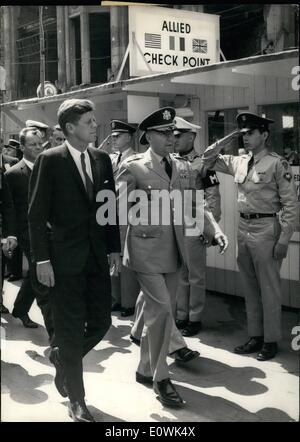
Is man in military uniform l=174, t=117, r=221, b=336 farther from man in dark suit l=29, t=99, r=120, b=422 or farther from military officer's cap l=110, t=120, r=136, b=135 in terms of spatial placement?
man in dark suit l=29, t=99, r=120, b=422

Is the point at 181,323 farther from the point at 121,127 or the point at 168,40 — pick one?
the point at 168,40

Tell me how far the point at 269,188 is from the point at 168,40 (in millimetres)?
2602

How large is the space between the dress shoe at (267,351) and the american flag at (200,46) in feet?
12.0

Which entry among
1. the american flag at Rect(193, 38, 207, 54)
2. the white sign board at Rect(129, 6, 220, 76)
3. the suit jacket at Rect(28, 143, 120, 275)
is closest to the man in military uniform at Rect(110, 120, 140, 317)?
the white sign board at Rect(129, 6, 220, 76)

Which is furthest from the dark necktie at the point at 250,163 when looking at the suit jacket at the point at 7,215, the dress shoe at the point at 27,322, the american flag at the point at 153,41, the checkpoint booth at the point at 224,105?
the dress shoe at the point at 27,322

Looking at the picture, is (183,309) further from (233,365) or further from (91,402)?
(91,402)

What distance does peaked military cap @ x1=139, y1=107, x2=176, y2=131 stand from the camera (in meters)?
4.19

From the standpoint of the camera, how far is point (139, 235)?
428 centimetres

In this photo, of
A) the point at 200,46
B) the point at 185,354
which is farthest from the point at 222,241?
the point at 200,46

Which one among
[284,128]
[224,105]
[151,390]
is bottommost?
[151,390]

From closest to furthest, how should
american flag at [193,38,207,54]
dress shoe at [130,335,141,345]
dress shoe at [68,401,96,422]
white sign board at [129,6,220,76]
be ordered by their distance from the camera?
dress shoe at [68,401,96,422], dress shoe at [130,335,141,345], white sign board at [129,6,220,76], american flag at [193,38,207,54]

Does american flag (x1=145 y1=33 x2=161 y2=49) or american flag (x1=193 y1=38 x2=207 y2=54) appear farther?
american flag (x1=193 y1=38 x2=207 y2=54)

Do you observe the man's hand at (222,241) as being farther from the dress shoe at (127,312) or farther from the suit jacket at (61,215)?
the dress shoe at (127,312)

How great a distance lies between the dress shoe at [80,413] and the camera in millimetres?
3691
